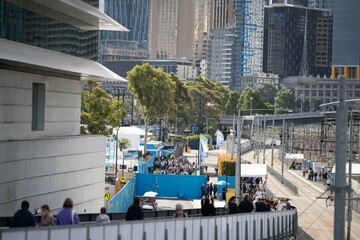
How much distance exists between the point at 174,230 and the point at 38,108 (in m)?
17.4

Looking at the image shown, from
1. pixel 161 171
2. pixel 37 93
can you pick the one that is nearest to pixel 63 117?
pixel 37 93

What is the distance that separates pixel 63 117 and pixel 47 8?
504cm

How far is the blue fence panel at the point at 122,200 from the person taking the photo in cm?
4747

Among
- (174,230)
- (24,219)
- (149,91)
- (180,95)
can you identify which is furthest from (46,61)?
(180,95)

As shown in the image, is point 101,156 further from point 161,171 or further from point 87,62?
point 161,171

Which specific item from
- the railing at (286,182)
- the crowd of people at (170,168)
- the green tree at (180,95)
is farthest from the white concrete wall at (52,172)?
the green tree at (180,95)

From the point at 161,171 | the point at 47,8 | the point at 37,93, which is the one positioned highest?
the point at 47,8

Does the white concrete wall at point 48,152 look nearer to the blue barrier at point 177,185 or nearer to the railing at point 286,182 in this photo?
the blue barrier at point 177,185

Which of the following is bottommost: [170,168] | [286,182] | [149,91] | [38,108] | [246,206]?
[286,182]

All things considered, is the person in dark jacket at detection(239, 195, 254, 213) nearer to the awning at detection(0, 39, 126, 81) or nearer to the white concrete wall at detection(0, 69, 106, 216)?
the awning at detection(0, 39, 126, 81)

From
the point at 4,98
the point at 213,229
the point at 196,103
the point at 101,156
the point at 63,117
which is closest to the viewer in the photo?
the point at 213,229

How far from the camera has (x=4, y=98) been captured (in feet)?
119

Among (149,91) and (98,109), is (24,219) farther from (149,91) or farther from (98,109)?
(149,91)

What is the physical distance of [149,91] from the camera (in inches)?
4675
